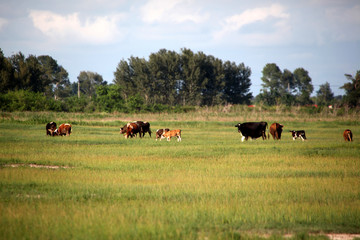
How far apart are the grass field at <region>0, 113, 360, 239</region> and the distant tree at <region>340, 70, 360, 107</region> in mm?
55491

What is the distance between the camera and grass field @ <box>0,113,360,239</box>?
8.35m

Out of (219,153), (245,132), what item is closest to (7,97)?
(245,132)

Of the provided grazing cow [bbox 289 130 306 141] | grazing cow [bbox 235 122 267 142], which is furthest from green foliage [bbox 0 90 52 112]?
grazing cow [bbox 289 130 306 141]

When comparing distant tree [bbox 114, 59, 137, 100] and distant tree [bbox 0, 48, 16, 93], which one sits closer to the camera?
distant tree [bbox 0, 48, 16, 93]

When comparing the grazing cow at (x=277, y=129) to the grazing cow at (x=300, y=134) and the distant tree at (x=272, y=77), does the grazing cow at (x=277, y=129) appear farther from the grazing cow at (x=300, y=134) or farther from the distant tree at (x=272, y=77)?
the distant tree at (x=272, y=77)

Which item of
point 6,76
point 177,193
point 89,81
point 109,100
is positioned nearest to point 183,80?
point 109,100

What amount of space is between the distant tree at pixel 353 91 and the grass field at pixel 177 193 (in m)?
55.5

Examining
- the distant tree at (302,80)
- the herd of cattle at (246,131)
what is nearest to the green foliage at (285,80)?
the distant tree at (302,80)

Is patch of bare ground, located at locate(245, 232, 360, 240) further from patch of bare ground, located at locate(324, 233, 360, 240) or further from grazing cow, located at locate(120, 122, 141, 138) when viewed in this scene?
grazing cow, located at locate(120, 122, 141, 138)

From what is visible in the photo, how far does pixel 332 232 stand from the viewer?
8.37 meters

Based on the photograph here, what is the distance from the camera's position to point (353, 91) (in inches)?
2923

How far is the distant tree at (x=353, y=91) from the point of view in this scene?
72.8 metres

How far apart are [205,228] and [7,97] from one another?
59.2m

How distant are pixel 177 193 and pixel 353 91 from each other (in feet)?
229
